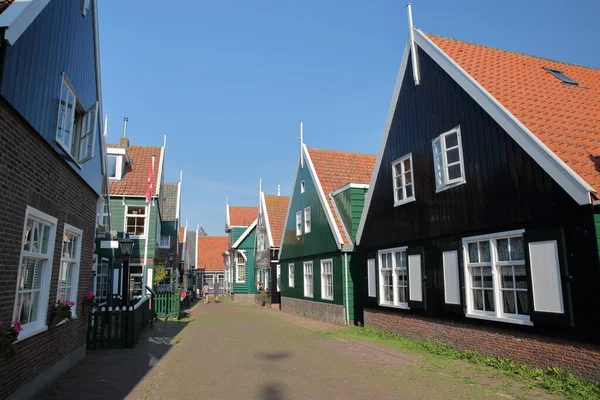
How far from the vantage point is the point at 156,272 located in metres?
23.3

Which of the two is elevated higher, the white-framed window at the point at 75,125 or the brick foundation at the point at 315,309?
the white-framed window at the point at 75,125

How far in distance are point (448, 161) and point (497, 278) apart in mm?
3119

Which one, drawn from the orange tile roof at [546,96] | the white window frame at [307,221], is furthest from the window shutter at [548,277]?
the white window frame at [307,221]

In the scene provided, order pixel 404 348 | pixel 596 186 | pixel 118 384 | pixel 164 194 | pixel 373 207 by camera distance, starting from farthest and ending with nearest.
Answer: pixel 164 194
pixel 373 207
pixel 404 348
pixel 118 384
pixel 596 186

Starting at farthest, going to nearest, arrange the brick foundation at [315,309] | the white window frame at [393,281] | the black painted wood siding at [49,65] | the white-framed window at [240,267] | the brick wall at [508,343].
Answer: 1. the white-framed window at [240,267]
2. the brick foundation at [315,309]
3. the white window frame at [393,281]
4. the brick wall at [508,343]
5. the black painted wood siding at [49,65]

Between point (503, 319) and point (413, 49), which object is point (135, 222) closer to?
point (413, 49)

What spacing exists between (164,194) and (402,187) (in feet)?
72.0

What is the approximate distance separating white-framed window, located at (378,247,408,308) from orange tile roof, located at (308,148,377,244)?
5429mm

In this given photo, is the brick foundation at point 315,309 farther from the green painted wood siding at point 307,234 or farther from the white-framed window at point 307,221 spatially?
the white-framed window at point 307,221

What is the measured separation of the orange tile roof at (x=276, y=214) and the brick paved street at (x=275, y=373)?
15393 millimetres

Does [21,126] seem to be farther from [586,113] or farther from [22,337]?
[586,113]

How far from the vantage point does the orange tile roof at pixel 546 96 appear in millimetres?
8188

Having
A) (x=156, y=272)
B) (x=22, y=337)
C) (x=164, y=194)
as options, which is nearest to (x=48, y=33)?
(x=22, y=337)

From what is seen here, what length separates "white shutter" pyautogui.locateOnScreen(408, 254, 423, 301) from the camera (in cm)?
1178
